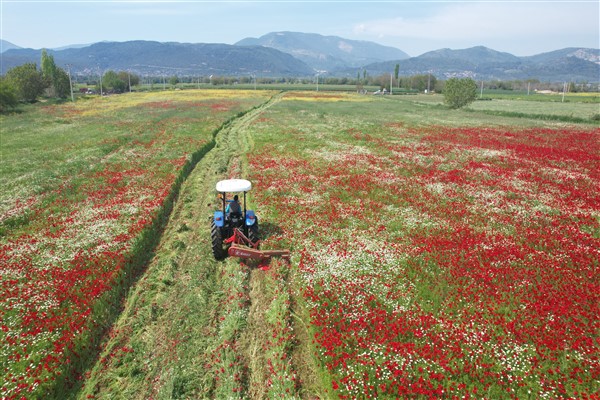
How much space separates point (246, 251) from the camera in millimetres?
14336

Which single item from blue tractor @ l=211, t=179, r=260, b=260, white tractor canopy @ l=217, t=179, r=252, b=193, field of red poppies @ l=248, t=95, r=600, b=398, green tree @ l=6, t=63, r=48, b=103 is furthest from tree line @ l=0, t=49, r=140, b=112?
blue tractor @ l=211, t=179, r=260, b=260

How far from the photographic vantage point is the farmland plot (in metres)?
9.86

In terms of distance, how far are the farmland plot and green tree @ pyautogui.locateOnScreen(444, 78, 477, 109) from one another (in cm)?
7097

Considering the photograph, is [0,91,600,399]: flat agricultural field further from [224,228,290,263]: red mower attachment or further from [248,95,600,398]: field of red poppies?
[224,228,290,263]: red mower attachment

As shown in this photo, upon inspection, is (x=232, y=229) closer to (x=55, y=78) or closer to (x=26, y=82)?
(x=26, y=82)

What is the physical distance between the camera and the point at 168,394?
8.83 m

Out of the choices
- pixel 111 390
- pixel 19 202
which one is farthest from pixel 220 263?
pixel 19 202

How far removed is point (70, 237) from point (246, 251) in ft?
30.3

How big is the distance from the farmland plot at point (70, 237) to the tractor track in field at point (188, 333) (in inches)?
34.1

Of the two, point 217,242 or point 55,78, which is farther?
point 55,78

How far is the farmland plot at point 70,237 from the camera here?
9.86 m

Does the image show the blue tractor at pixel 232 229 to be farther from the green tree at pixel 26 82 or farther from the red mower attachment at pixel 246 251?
the green tree at pixel 26 82

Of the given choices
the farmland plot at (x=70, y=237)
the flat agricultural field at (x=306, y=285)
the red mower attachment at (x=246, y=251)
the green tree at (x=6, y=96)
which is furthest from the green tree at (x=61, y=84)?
the red mower attachment at (x=246, y=251)

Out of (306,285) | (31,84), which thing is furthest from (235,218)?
(31,84)
